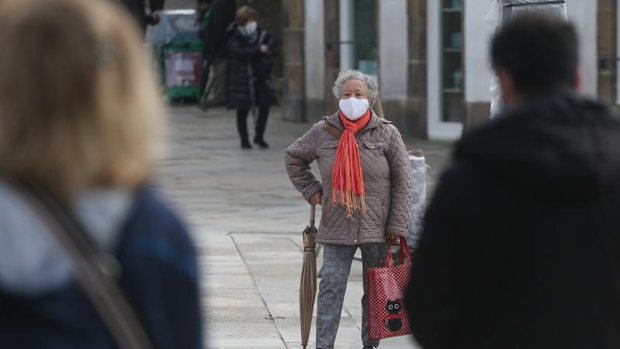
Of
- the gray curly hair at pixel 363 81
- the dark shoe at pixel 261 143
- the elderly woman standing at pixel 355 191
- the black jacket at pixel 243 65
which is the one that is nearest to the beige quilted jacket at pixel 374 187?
the elderly woman standing at pixel 355 191

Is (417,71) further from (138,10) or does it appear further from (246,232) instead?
(246,232)

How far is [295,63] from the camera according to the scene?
75.8 ft

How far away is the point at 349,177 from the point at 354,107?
349mm

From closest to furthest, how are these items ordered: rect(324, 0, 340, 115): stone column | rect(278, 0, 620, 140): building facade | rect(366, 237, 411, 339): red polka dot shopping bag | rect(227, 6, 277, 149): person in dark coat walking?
rect(366, 237, 411, 339): red polka dot shopping bag < rect(278, 0, 620, 140): building facade < rect(227, 6, 277, 149): person in dark coat walking < rect(324, 0, 340, 115): stone column

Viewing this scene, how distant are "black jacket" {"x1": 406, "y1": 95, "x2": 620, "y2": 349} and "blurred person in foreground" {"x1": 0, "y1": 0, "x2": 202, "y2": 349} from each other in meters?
0.82

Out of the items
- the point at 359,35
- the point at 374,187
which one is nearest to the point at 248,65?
the point at 359,35

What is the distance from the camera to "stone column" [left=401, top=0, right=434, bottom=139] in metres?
19.6

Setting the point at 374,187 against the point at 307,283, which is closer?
the point at 374,187

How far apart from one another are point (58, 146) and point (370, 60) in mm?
18930

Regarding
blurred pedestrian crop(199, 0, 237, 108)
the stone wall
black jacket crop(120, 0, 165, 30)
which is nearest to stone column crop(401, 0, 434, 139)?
the stone wall

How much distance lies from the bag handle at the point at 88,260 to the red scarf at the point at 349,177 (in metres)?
4.71

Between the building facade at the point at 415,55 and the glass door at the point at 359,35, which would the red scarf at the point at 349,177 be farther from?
the glass door at the point at 359,35

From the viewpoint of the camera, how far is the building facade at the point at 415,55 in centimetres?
1689

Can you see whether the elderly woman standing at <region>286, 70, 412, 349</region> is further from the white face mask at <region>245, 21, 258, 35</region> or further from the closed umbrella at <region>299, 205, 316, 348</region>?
the white face mask at <region>245, 21, 258, 35</region>
